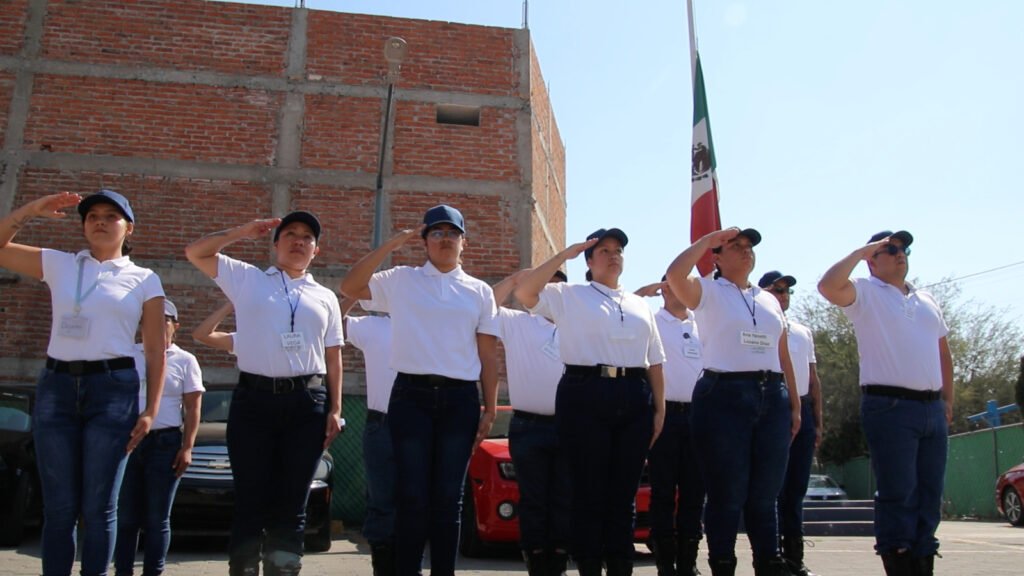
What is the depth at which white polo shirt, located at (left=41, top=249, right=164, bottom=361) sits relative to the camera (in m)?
4.34

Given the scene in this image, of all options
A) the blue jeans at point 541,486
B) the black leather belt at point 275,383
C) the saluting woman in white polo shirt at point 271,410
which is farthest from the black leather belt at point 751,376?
the black leather belt at point 275,383

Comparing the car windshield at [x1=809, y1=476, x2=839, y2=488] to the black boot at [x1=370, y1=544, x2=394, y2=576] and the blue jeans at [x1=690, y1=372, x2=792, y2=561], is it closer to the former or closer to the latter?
the blue jeans at [x1=690, y1=372, x2=792, y2=561]

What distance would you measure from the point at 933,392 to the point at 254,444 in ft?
12.6

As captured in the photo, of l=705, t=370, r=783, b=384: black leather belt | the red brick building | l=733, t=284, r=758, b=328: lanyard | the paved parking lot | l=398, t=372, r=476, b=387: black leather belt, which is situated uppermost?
the red brick building

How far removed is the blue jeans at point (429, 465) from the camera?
4578mm

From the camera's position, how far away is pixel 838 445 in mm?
34469

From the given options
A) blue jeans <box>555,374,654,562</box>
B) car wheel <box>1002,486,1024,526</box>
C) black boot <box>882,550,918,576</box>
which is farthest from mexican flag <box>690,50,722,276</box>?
car wheel <box>1002,486,1024,526</box>

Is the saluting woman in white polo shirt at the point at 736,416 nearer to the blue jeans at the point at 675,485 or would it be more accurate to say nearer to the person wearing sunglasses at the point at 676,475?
the person wearing sunglasses at the point at 676,475

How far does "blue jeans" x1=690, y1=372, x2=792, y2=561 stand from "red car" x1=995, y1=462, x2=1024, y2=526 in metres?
12.6

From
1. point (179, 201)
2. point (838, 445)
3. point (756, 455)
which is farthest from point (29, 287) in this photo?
point (838, 445)

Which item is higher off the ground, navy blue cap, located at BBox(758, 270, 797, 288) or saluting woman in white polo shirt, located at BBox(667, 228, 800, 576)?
navy blue cap, located at BBox(758, 270, 797, 288)

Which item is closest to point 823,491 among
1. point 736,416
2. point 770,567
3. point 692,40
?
point 692,40

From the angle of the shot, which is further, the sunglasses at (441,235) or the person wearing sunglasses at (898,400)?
the person wearing sunglasses at (898,400)

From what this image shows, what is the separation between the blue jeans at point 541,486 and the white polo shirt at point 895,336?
196cm
